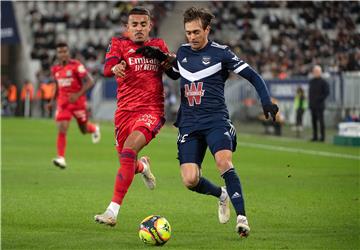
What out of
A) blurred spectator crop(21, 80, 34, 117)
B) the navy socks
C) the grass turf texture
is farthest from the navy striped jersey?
blurred spectator crop(21, 80, 34, 117)

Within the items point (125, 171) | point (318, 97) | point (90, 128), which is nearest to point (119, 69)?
point (125, 171)

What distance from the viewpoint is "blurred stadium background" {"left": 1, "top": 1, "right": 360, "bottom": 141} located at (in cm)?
3855

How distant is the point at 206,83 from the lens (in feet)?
32.9

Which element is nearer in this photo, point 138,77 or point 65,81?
point 138,77

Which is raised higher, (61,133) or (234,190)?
(234,190)

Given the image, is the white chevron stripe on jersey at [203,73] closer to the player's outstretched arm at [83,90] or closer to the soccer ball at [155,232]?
the soccer ball at [155,232]

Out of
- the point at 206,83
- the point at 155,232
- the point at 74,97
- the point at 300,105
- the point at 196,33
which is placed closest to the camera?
the point at 155,232

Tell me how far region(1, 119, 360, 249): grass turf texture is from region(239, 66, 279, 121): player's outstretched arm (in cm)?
126

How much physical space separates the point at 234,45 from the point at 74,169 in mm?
28732

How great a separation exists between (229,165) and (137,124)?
156 centimetres

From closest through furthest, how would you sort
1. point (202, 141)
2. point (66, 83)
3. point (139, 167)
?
point (202, 141) → point (139, 167) → point (66, 83)

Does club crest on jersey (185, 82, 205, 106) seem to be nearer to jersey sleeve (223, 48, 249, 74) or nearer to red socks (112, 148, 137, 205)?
jersey sleeve (223, 48, 249, 74)

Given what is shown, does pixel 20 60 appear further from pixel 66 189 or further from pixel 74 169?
pixel 66 189

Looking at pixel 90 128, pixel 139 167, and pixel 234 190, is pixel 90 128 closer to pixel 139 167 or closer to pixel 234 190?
pixel 139 167
